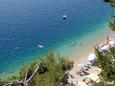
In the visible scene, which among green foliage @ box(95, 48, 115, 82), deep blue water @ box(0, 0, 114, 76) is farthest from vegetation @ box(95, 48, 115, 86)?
deep blue water @ box(0, 0, 114, 76)

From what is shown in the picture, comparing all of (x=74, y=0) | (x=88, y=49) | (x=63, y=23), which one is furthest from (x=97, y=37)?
(x=74, y=0)

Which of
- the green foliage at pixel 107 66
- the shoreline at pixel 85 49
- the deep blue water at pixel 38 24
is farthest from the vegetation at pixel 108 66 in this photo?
the deep blue water at pixel 38 24

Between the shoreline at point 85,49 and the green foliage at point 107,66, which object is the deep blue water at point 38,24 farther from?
the green foliage at point 107,66

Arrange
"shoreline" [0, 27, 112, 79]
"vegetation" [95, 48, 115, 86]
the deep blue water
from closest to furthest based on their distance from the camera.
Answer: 1. "vegetation" [95, 48, 115, 86]
2. "shoreline" [0, 27, 112, 79]
3. the deep blue water

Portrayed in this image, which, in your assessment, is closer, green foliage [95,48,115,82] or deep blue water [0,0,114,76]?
green foliage [95,48,115,82]

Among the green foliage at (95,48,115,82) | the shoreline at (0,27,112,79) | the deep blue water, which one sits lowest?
the deep blue water

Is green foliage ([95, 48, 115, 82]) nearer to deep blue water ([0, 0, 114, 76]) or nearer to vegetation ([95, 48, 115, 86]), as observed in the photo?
vegetation ([95, 48, 115, 86])

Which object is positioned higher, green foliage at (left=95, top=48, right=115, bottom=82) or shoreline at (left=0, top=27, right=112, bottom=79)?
green foliage at (left=95, top=48, right=115, bottom=82)

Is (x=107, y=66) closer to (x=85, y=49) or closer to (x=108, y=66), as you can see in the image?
(x=108, y=66)

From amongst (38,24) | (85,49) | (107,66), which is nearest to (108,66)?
(107,66)
